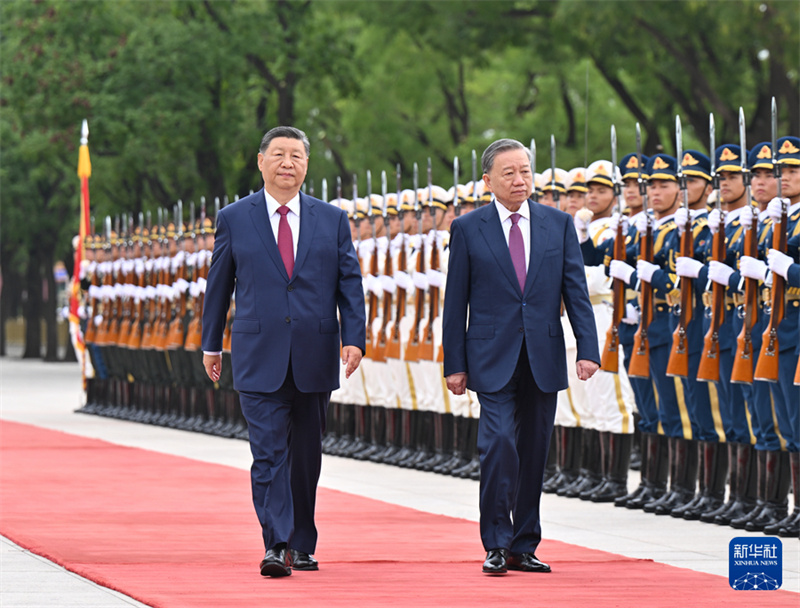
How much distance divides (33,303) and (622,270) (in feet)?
122

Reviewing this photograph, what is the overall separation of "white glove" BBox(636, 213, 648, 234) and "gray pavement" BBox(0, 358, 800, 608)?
1.67 m

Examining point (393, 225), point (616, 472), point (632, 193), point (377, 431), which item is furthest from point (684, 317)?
point (377, 431)

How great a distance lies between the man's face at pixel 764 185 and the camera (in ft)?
29.8

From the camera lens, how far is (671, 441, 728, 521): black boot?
9789 mm

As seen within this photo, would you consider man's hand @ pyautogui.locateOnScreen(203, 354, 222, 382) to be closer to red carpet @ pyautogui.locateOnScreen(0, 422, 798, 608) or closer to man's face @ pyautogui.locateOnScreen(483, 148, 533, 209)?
red carpet @ pyautogui.locateOnScreen(0, 422, 798, 608)

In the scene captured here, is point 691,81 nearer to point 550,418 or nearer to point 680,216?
point 680,216

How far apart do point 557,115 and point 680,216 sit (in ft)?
72.4

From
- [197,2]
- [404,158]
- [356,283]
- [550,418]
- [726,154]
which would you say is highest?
[197,2]

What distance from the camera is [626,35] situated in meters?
24.6

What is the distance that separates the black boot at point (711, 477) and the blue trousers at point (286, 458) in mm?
3083

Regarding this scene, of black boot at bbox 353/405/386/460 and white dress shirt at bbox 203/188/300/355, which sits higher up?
white dress shirt at bbox 203/188/300/355

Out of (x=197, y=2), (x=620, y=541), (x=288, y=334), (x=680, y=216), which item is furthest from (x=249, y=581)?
(x=197, y=2)

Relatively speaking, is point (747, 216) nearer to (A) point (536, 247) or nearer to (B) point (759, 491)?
(B) point (759, 491)

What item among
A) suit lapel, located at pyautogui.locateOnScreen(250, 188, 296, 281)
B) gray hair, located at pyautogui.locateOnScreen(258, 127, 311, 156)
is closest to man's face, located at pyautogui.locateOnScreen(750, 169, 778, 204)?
gray hair, located at pyautogui.locateOnScreen(258, 127, 311, 156)
